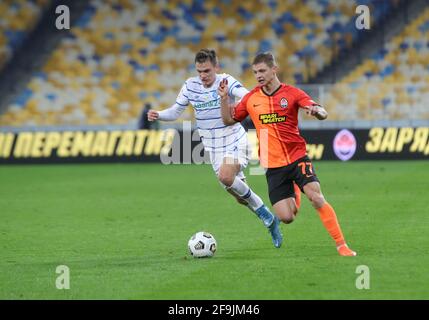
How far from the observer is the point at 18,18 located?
2958cm

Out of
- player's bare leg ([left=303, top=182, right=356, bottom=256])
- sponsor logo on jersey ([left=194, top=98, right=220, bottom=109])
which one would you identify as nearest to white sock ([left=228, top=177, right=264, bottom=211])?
sponsor logo on jersey ([left=194, top=98, right=220, bottom=109])

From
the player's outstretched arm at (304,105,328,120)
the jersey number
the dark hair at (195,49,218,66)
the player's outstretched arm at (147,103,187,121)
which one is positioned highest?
the dark hair at (195,49,218,66)

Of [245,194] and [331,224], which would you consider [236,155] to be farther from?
[331,224]

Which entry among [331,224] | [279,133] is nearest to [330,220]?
[331,224]

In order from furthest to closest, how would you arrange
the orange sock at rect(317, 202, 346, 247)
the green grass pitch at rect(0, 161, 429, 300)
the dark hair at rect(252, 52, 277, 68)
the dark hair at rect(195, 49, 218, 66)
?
the dark hair at rect(195, 49, 218, 66) < the dark hair at rect(252, 52, 277, 68) < the orange sock at rect(317, 202, 346, 247) < the green grass pitch at rect(0, 161, 429, 300)

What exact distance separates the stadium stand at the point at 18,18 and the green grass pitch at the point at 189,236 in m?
11.0

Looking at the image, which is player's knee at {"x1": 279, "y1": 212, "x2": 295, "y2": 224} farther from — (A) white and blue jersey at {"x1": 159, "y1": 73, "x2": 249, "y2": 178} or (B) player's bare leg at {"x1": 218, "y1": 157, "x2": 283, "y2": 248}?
(A) white and blue jersey at {"x1": 159, "y1": 73, "x2": 249, "y2": 178}

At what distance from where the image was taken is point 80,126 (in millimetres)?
26078

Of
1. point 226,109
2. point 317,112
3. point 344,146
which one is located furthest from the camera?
point 344,146

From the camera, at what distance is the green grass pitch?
25.1 feet

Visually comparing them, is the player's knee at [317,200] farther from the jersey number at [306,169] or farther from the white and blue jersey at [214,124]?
the white and blue jersey at [214,124]

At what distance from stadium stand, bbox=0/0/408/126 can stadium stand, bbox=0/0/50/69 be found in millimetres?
1163

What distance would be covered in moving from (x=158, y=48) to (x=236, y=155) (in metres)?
18.8

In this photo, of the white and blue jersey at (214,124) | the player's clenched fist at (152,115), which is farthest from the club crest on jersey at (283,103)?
the player's clenched fist at (152,115)
